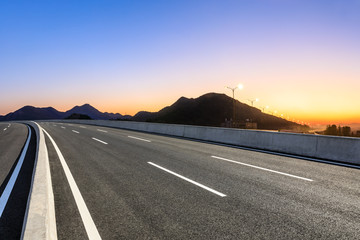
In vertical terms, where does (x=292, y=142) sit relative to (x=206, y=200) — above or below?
above

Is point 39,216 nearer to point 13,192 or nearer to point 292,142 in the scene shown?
point 13,192

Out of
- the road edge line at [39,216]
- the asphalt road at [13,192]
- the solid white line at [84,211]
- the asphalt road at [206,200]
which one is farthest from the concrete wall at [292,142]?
the asphalt road at [13,192]

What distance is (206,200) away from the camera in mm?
4551

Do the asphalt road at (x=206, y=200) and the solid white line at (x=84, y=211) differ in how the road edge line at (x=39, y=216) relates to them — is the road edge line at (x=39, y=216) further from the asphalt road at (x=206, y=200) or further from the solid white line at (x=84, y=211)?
the solid white line at (x=84, y=211)

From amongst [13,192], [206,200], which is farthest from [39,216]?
[206,200]

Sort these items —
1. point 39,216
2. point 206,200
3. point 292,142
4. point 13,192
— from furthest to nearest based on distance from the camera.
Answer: point 292,142, point 13,192, point 206,200, point 39,216

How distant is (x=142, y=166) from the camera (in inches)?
294

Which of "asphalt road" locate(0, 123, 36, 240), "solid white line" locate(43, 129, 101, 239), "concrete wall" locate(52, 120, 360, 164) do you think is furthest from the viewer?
"concrete wall" locate(52, 120, 360, 164)

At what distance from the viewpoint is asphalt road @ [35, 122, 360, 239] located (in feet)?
11.1

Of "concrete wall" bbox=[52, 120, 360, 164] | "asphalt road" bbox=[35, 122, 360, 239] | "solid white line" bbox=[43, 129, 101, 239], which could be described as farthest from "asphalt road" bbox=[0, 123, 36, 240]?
"concrete wall" bbox=[52, 120, 360, 164]

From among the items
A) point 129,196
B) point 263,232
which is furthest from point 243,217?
point 129,196

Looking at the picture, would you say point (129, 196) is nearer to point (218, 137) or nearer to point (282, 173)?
point (282, 173)

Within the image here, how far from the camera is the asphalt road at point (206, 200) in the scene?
3385mm

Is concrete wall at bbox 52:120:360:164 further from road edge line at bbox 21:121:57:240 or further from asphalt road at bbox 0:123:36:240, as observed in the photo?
asphalt road at bbox 0:123:36:240
